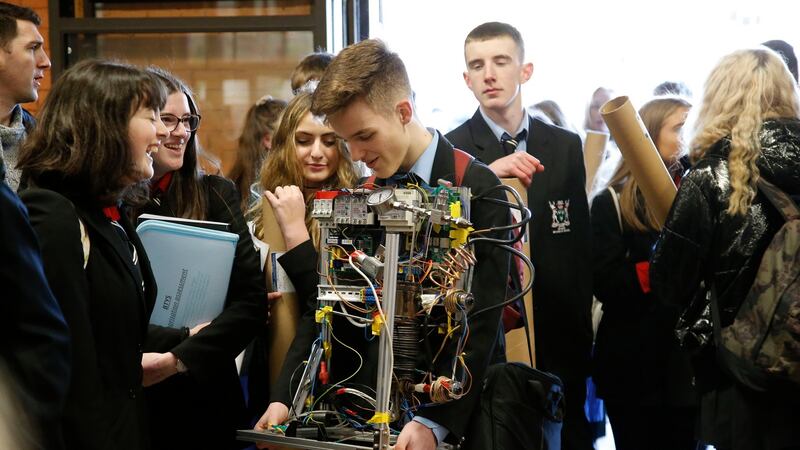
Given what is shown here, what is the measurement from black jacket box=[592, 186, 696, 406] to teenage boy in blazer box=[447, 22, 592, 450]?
4.7 inches

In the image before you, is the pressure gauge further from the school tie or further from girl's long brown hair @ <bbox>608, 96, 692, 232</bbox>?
girl's long brown hair @ <bbox>608, 96, 692, 232</bbox>

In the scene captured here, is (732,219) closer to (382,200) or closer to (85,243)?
(382,200)

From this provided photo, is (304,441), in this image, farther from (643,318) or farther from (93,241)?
(643,318)

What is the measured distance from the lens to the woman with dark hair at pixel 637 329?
3654 mm

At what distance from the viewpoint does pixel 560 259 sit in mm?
3646

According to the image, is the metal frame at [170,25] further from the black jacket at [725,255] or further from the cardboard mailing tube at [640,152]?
the black jacket at [725,255]

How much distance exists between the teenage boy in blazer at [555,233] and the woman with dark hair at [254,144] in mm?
786

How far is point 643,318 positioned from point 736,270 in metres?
0.91

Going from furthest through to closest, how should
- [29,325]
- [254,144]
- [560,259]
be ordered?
[254,144]
[560,259]
[29,325]

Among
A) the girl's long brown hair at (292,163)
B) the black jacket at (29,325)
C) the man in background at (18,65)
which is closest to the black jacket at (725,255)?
the girl's long brown hair at (292,163)

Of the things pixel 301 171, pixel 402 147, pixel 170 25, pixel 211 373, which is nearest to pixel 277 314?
pixel 211 373

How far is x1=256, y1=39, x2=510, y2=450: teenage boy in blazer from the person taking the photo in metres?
2.38

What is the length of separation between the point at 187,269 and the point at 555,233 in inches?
59.9

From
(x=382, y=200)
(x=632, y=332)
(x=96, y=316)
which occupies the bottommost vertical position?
(x=632, y=332)
